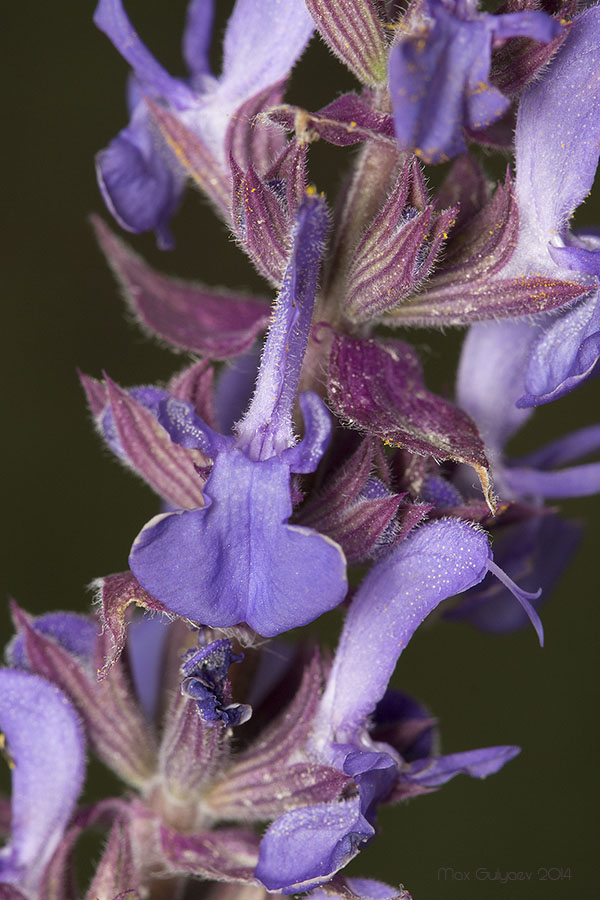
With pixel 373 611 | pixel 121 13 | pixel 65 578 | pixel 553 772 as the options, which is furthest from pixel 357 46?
pixel 553 772

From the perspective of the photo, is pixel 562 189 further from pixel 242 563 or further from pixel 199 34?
pixel 199 34

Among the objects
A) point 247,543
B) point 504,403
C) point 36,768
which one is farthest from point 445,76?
point 36,768

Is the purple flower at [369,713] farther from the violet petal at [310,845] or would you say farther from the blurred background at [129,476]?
the blurred background at [129,476]

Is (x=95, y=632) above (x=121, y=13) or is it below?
below

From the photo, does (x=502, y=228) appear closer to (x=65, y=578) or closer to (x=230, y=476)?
(x=230, y=476)

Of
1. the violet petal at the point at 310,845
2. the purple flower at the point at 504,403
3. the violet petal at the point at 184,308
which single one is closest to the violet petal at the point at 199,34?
the violet petal at the point at 184,308

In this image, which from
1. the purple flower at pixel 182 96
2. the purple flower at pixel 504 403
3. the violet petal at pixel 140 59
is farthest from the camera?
the purple flower at pixel 504 403

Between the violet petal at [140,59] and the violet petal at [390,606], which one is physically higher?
the violet petal at [140,59]
